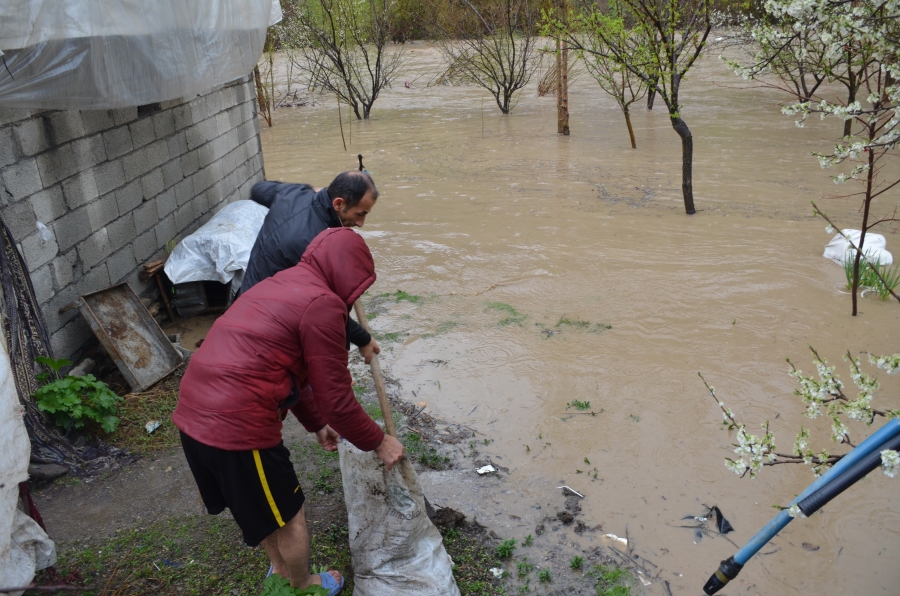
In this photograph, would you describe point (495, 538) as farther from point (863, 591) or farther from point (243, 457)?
point (863, 591)

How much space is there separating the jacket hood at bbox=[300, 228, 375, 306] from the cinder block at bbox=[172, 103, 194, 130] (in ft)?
13.3

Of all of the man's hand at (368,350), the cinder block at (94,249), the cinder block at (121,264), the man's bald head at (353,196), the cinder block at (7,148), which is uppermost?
the cinder block at (7,148)

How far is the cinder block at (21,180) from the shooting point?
11.9 ft

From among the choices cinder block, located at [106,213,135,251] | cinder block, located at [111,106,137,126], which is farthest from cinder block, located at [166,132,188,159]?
cinder block, located at [106,213,135,251]

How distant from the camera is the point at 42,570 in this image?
105 inches

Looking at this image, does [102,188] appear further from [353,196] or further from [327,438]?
[327,438]

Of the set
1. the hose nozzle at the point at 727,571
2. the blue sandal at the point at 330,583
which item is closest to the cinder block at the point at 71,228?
the blue sandal at the point at 330,583

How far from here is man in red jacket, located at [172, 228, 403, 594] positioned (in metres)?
2.09

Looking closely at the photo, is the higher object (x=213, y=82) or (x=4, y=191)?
(x=213, y=82)

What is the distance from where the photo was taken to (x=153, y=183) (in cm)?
530

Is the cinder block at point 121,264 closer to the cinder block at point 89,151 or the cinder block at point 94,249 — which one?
the cinder block at point 94,249

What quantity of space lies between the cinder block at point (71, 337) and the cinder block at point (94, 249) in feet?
1.31

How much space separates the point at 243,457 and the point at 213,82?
3.83 meters

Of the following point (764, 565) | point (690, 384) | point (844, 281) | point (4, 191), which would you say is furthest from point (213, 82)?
point (844, 281)
